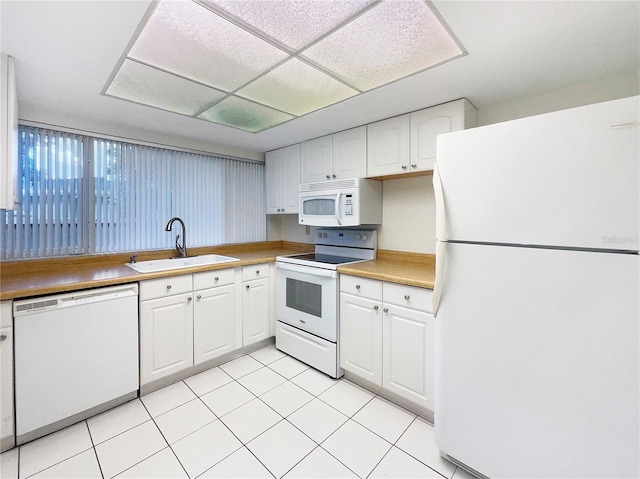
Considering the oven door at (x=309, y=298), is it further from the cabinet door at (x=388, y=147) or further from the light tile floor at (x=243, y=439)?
the cabinet door at (x=388, y=147)

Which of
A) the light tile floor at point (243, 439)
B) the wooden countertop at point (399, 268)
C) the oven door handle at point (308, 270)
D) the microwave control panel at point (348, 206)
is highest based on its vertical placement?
the microwave control panel at point (348, 206)

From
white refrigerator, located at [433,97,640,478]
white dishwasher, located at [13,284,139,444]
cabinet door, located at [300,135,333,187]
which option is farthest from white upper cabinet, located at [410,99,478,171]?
white dishwasher, located at [13,284,139,444]

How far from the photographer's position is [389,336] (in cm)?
193

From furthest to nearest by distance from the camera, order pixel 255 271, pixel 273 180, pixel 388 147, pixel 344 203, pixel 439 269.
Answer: pixel 273 180 → pixel 255 271 → pixel 344 203 → pixel 388 147 → pixel 439 269

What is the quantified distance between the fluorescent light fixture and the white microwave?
2.45ft

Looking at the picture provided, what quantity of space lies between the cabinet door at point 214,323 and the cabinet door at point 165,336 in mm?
57

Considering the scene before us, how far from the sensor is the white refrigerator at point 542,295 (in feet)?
3.25

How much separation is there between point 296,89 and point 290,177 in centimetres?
138

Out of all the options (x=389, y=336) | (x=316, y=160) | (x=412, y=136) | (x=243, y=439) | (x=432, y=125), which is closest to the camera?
(x=243, y=439)

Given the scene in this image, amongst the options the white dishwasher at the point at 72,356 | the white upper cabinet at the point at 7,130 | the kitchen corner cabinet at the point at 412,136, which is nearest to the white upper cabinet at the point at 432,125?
the kitchen corner cabinet at the point at 412,136

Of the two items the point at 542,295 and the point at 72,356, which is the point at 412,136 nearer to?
the point at 542,295

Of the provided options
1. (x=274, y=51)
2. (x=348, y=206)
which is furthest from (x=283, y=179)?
(x=274, y=51)

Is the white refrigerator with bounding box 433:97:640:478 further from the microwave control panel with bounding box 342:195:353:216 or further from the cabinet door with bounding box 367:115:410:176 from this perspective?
the microwave control panel with bounding box 342:195:353:216

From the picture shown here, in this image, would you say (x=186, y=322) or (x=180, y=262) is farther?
(x=180, y=262)
